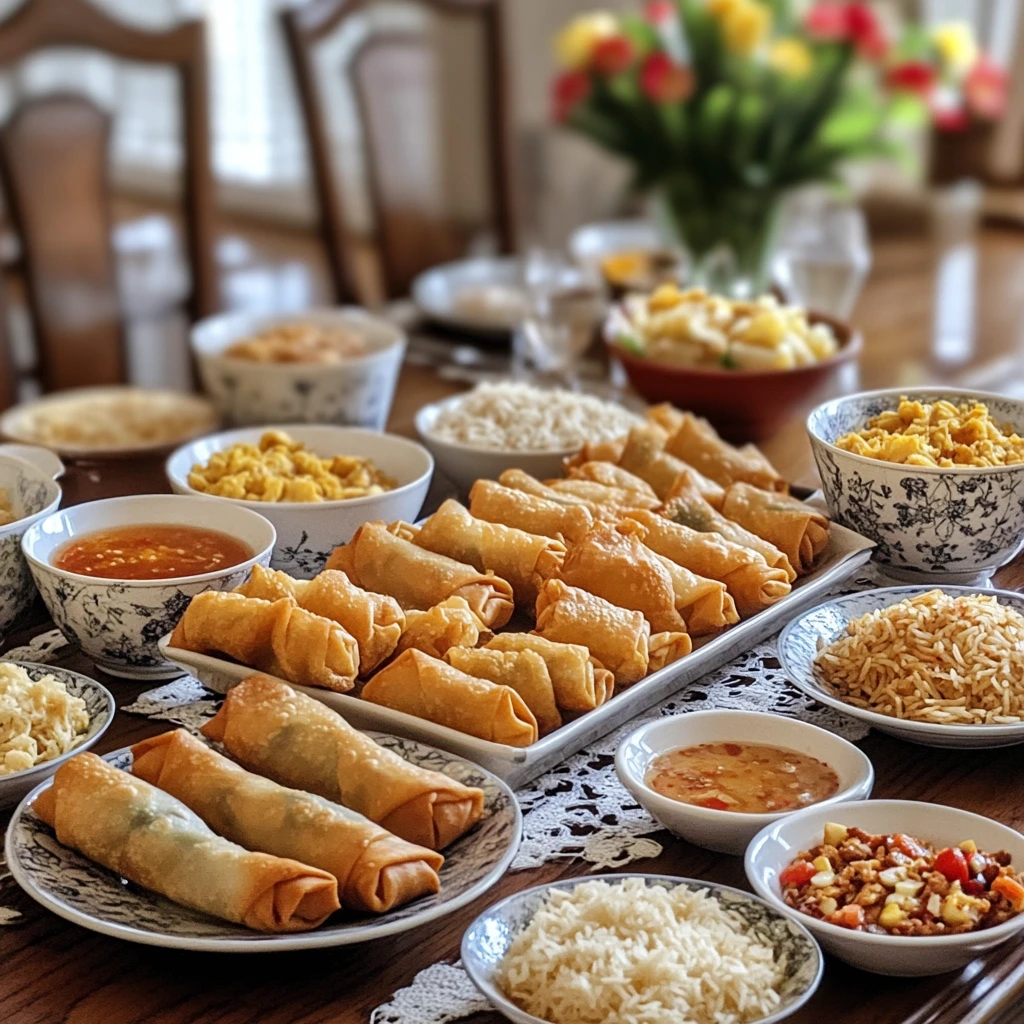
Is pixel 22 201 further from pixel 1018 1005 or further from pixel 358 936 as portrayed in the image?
pixel 1018 1005

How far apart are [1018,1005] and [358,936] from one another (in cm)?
53

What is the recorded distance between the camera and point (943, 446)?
68.1 inches

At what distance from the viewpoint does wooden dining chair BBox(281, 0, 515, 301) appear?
3.50 m

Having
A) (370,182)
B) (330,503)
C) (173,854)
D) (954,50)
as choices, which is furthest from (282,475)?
(954,50)

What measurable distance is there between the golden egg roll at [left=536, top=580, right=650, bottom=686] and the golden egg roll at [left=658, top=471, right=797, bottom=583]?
Result: 24cm

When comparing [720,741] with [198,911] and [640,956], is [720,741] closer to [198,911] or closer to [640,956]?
[640,956]

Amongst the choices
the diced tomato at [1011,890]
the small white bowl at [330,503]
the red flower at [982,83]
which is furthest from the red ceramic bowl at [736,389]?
the red flower at [982,83]

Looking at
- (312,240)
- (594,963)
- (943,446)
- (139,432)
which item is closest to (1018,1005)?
(594,963)

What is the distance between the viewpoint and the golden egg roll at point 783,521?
5.57 feet

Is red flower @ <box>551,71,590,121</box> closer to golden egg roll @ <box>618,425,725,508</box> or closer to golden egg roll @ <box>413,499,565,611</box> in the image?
golden egg roll @ <box>618,425,725,508</box>

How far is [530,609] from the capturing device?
1618 mm

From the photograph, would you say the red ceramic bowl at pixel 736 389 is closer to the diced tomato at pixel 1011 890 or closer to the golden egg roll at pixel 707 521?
the golden egg roll at pixel 707 521

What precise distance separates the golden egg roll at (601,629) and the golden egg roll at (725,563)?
15cm

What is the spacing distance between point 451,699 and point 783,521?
57 centimetres
